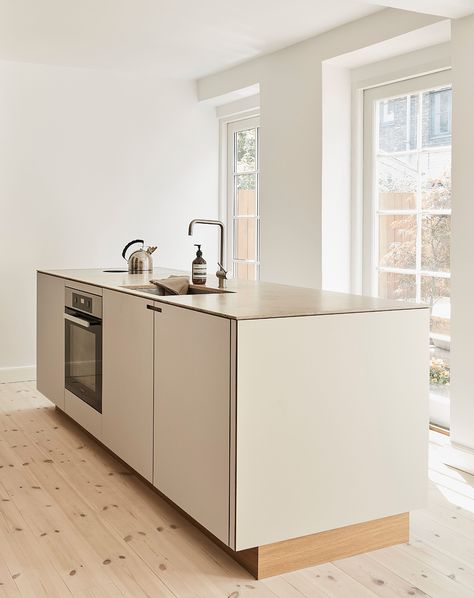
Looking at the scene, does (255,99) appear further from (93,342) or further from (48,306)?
(93,342)

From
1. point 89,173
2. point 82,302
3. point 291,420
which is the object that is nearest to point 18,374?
point 89,173

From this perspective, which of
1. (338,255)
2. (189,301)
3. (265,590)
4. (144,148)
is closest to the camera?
(265,590)

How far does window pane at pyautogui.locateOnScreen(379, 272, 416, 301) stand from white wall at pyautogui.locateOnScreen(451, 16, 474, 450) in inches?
29.4

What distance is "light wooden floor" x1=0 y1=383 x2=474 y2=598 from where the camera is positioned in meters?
2.35

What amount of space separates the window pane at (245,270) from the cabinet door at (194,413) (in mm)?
3009

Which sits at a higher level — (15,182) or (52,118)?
(52,118)

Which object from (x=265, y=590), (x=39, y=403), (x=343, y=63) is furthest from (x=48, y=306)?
(x=265, y=590)

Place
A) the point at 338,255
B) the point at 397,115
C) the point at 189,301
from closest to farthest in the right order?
the point at 189,301, the point at 397,115, the point at 338,255

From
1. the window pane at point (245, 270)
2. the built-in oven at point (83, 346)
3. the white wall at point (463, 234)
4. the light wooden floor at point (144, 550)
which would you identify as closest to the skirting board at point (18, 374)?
the built-in oven at point (83, 346)

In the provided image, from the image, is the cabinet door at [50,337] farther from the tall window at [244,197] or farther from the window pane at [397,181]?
the window pane at [397,181]

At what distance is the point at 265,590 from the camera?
235 cm

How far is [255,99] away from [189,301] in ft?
10.8

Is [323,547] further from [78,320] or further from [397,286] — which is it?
[397,286]

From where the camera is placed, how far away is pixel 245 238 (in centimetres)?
602
